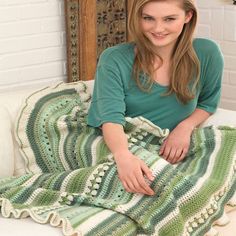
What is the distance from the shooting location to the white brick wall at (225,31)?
9.86ft

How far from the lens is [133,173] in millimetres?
1784

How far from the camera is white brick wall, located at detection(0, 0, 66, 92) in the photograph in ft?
8.75

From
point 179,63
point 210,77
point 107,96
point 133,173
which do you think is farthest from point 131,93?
point 133,173

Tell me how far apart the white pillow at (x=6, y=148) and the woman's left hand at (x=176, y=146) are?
50 cm

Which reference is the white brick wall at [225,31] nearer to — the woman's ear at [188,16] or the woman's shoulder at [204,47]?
the woman's shoulder at [204,47]

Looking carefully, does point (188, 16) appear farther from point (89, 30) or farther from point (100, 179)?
point (89, 30)

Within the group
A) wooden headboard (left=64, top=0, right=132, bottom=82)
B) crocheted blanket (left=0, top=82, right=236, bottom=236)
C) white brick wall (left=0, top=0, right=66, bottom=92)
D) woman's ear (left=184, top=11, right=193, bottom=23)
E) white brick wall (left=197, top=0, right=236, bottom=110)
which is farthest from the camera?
white brick wall (left=197, top=0, right=236, bottom=110)

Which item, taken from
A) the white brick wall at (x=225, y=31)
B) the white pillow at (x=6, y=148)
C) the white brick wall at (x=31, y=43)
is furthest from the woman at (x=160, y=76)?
the white brick wall at (x=225, y=31)

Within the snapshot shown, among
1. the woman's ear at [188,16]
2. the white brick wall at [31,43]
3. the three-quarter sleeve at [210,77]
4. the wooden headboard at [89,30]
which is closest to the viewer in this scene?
the woman's ear at [188,16]

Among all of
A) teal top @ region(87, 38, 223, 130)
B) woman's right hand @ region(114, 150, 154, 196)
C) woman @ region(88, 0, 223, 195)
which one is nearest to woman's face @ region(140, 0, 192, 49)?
woman @ region(88, 0, 223, 195)

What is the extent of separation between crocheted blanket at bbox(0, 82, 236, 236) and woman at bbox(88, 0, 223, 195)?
53 millimetres

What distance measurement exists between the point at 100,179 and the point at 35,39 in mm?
1116

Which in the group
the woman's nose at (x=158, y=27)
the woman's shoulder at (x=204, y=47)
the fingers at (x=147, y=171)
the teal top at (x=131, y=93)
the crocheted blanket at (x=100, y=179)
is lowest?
the crocheted blanket at (x=100, y=179)

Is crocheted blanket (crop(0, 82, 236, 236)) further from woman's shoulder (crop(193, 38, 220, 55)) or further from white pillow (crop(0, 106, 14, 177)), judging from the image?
woman's shoulder (crop(193, 38, 220, 55))
